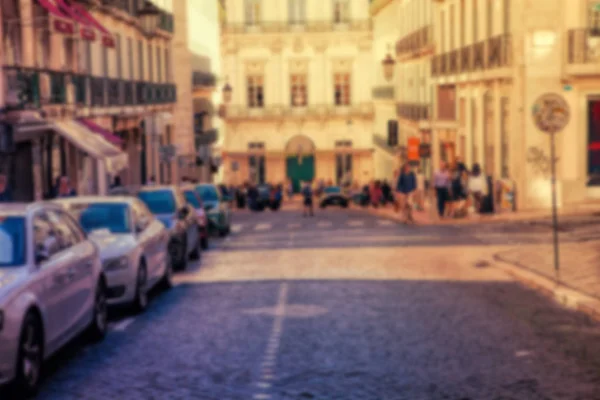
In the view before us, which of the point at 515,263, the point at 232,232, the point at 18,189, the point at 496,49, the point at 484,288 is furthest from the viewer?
the point at 496,49

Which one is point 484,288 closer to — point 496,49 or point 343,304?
point 343,304

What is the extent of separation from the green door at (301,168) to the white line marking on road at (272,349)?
68.3 metres

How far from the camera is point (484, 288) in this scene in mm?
18656

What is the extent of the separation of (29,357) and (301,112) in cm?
7632

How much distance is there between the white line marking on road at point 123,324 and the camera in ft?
48.7

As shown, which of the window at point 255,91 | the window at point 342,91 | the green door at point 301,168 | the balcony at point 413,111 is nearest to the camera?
the balcony at point 413,111

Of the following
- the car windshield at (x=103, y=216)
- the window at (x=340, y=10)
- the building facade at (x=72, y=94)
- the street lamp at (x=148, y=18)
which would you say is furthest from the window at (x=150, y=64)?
the car windshield at (x=103, y=216)

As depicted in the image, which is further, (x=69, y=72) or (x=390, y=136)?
(x=390, y=136)

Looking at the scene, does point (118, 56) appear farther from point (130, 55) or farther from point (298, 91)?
point (298, 91)

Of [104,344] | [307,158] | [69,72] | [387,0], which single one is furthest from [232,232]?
[307,158]

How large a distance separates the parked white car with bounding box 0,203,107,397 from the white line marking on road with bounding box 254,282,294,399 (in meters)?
1.83

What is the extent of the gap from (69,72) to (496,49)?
46.5 ft

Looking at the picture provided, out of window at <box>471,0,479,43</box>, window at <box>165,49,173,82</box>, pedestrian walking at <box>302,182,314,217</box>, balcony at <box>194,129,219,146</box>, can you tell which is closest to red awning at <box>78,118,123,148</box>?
pedestrian walking at <box>302,182,314,217</box>

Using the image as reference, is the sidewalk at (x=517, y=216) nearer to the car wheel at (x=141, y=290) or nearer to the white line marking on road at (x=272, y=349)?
the white line marking on road at (x=272, y=349)
